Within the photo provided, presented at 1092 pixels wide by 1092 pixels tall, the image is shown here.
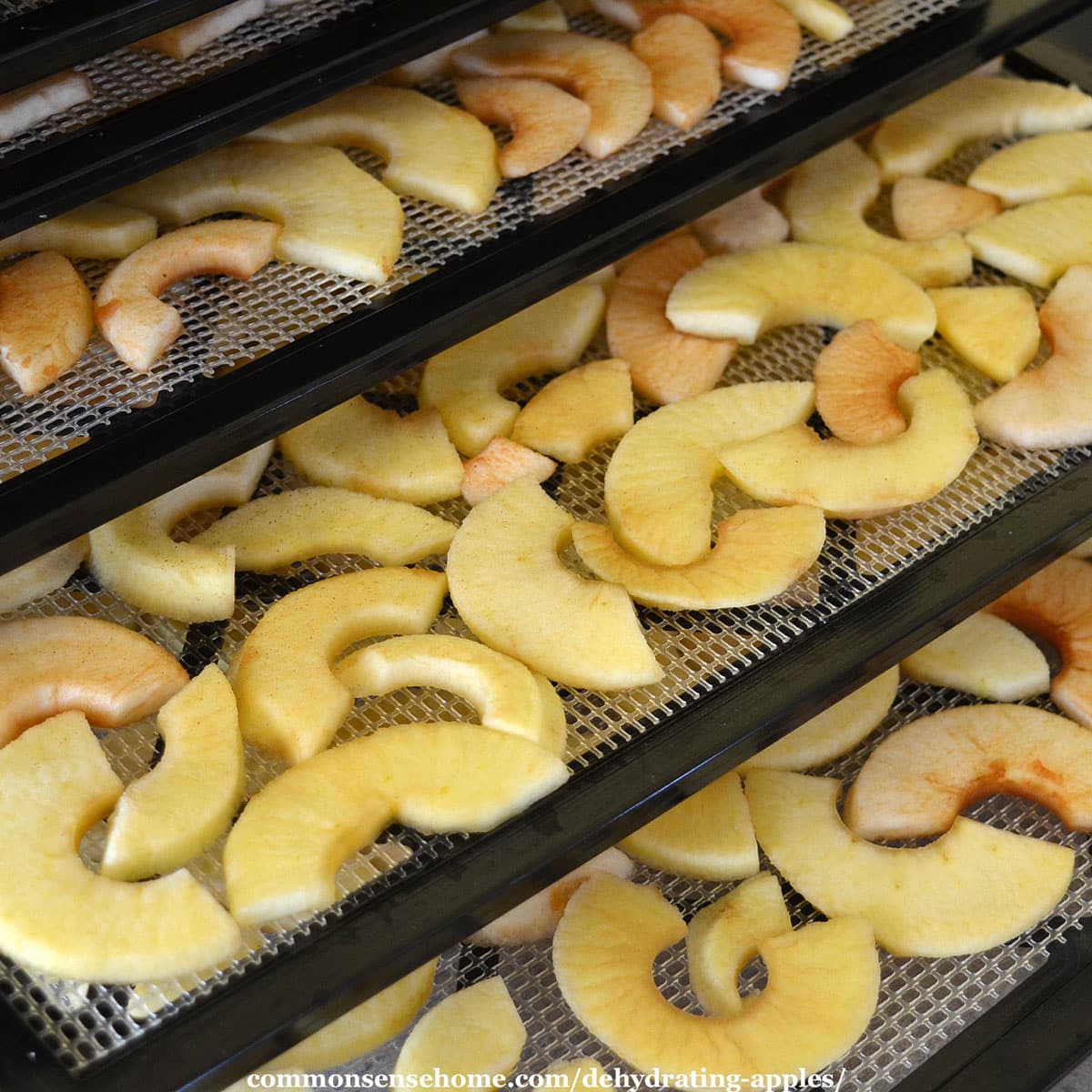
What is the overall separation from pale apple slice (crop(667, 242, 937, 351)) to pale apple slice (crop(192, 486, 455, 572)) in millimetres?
287

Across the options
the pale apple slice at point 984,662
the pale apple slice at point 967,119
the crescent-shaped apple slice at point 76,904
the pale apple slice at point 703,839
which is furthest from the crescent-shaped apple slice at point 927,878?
the pale apple slice at point 967,119

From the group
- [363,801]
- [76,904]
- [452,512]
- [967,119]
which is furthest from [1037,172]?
[76,904]

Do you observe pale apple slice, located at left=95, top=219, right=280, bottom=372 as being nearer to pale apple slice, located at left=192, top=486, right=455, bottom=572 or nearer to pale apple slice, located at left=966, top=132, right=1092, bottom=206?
pale apple slice, located at left=192, top=486, right=455, bottom=572

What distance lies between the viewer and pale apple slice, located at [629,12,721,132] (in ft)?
3.67

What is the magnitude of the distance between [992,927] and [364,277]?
600 mm

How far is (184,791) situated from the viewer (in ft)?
2.78

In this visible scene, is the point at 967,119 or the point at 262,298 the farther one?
the point at 967,119

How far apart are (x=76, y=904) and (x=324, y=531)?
0.31 meters

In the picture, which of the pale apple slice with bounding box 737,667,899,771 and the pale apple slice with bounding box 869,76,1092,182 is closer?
the pale apple slice with bounding box 737,667,899,771

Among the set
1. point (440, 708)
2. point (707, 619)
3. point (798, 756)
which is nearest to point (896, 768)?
point (798, 756)

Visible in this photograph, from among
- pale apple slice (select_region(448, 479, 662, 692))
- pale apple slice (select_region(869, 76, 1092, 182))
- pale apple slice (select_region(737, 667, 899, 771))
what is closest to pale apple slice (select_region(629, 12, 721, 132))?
pale apple slice (select_region(869, 76, 1092, 182))

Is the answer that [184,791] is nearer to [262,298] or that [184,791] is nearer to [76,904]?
[76,904]

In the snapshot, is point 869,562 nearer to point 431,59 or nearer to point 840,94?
point 840,94

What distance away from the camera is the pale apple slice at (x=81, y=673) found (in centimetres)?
89
